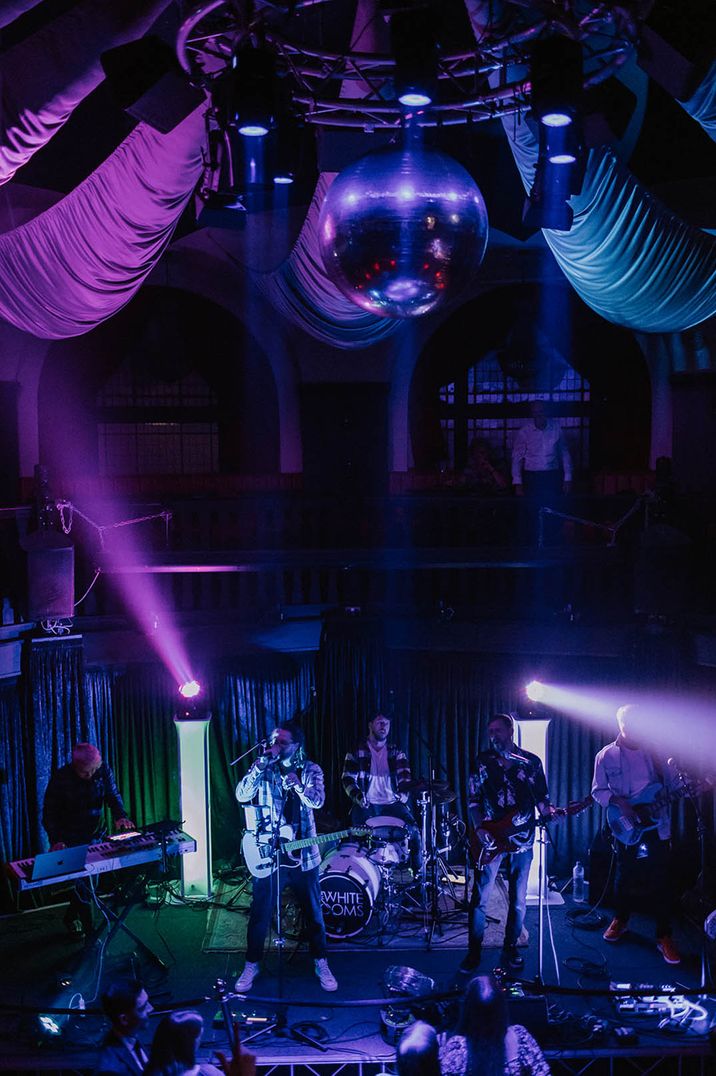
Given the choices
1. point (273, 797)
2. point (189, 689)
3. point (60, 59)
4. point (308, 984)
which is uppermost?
point (60, 59)

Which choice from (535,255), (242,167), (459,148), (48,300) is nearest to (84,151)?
(48,300)

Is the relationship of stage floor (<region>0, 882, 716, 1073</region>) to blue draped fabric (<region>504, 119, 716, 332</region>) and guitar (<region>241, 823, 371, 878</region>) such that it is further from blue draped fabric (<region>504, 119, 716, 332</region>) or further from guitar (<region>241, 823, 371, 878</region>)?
blue draped fabric (<region>504, 119, 716, 332</region>)

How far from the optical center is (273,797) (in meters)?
7.82

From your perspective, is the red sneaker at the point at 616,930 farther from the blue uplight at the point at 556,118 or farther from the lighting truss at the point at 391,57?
the blue uplight at the point at 556,118

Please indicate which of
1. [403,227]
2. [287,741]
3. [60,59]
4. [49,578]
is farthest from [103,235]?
[287,741]

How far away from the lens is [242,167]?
455 cm

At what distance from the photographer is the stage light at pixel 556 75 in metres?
3.91

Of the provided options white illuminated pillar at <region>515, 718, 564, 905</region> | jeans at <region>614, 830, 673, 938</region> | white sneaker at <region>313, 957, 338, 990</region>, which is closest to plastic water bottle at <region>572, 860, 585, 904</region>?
white illuminated pillar at <region>515, 718, 564, 905</region>

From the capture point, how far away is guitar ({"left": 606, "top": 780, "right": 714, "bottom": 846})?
26.2ft

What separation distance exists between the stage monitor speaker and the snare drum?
10.5 ft

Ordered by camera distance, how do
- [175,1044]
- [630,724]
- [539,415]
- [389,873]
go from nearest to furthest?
[175,1044] → [630,724] → [389,873] → [539,415]

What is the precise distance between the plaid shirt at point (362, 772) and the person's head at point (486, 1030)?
170 inches

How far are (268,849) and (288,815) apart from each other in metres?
0.43

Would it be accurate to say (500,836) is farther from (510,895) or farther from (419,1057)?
(419,1057)
